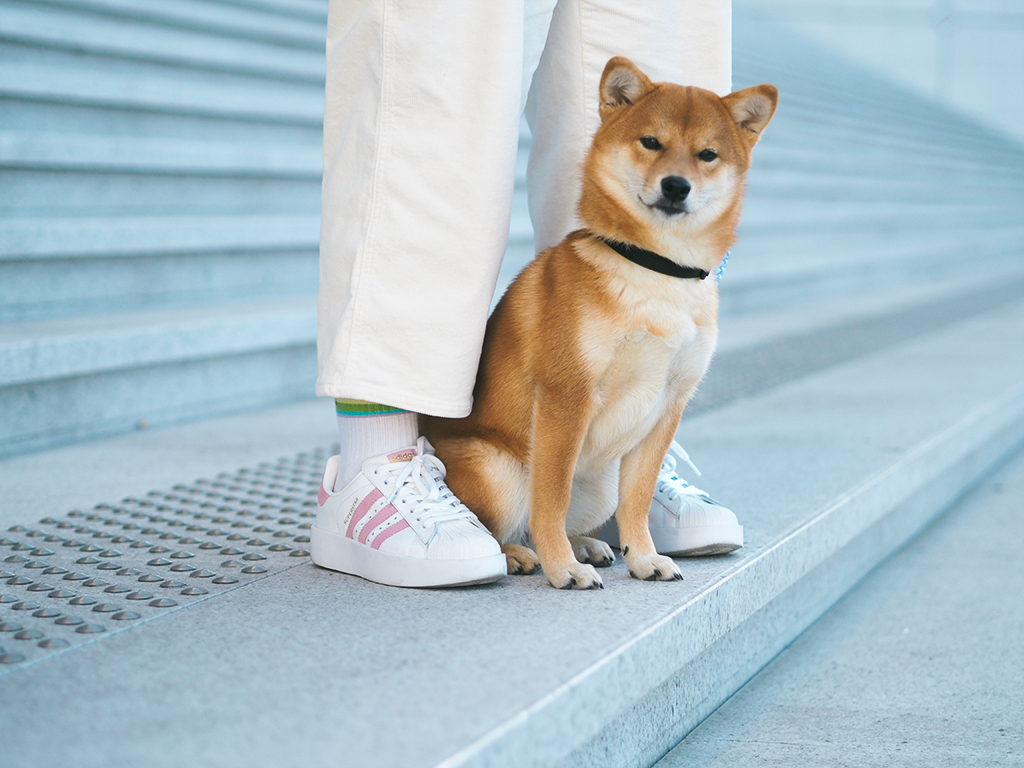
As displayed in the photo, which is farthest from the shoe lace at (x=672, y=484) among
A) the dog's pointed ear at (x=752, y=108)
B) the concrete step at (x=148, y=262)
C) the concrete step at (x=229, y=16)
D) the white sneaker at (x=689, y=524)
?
the concrete step at (x=229, y=16)

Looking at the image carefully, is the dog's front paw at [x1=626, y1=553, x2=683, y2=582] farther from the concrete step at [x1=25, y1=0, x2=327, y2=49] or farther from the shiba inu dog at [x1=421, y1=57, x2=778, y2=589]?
the concrete step at [x1=25, y1=0, x2=327, y2=49]

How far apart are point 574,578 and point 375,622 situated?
0.79 ft

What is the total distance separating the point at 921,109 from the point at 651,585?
36.7 ft

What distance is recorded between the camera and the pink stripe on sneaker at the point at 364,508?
3.89ft

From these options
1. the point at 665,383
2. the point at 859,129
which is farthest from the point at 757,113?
the point at 859,129

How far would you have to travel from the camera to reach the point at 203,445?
2.02 meters

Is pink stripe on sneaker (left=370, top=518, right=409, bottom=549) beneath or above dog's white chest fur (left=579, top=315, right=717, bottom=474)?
beneath

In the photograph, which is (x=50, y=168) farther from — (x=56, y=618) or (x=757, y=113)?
(x=757, y=113)

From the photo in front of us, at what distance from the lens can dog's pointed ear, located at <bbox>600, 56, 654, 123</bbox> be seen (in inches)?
45.4

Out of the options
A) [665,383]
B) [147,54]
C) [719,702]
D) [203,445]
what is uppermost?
[147,54]

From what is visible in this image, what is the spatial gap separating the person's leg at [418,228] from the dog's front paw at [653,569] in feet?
0.54

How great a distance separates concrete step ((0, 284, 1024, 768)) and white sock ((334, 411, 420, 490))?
5.6 inches

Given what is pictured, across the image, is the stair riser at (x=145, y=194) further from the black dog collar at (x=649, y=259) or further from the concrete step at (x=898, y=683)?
the concrete step at (x=898, y=683)

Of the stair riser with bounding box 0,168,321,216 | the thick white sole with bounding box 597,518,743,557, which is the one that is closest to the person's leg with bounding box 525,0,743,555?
the thick white sole with bounding box 597,518,743,557
